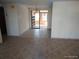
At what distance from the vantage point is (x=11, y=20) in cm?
639

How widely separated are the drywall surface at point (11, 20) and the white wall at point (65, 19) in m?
2.48

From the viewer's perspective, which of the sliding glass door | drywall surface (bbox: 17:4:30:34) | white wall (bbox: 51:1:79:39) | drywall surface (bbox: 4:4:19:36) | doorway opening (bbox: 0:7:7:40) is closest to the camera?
white wall (bbox: 51:1:79:39)

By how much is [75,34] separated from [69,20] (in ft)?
2.99

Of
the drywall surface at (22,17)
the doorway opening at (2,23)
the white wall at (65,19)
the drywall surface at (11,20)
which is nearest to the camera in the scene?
the white wall at (65,19)

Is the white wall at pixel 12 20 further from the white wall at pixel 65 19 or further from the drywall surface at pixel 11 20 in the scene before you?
the white wall at pixel 65 19

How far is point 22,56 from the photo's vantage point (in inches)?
138

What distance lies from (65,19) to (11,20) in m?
3.47

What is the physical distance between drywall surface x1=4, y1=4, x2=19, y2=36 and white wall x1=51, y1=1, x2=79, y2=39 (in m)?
2.48

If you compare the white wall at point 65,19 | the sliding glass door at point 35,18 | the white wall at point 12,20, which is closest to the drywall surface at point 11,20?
the white wall at point 12,20

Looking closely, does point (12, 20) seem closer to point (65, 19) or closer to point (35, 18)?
point (65, 19)

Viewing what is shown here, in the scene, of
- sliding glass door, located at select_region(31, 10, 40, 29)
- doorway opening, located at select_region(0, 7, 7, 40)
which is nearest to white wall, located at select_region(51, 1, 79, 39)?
doorway opening, located at select_region(0, 7, 7, 40)

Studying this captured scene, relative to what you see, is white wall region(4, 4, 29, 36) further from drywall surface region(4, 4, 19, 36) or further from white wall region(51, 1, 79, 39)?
white wall region(51, 1, 79, 39)

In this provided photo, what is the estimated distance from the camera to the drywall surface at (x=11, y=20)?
6257mm

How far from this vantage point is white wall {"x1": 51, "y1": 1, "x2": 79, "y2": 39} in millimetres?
5496
